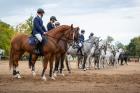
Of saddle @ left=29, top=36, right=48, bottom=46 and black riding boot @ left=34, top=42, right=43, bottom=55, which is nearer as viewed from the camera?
saddle @ left=29, top=36, right=48, bottom=46

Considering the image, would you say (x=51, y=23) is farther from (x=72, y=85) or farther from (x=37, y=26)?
(x=72, y=85)

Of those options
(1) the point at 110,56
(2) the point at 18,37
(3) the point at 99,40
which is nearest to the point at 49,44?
(2) the point at 18,37

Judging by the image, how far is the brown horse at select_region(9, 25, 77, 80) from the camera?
18.8 meters

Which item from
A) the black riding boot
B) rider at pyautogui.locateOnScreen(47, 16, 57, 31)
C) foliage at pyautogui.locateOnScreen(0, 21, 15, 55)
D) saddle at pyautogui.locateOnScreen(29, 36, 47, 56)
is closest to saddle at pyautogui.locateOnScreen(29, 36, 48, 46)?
saddle at pyautogui.locateOnScreen(29, 36, 47, 56)

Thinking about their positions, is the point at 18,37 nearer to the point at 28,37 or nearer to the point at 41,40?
the point at 28,37

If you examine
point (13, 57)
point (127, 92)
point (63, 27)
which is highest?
point (63, 27)

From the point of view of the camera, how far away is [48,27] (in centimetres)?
2166

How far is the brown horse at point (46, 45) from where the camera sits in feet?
61.6

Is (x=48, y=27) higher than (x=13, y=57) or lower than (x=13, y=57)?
higher

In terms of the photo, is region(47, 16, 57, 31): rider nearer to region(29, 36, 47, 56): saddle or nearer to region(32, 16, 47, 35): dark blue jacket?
region(29, 36, 47, 56): saddle

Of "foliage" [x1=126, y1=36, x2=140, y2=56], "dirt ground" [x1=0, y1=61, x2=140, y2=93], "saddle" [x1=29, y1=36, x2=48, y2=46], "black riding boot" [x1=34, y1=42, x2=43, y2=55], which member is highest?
"foliage" [x1=126, y1=36, x2=140, y2=56]

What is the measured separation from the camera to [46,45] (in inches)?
739

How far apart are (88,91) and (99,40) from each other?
57.9ft

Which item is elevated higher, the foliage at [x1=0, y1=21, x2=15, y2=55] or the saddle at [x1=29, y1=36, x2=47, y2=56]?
the foliage at [x1=0, y1=21, x2=15, y2=55]
